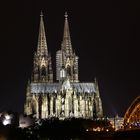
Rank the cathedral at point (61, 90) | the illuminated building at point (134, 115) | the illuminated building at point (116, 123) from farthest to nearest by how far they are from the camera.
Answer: the cathedral at point (61, 90)
the illuminated building at point (116, 123)
the illuminated building at point (134, 115)

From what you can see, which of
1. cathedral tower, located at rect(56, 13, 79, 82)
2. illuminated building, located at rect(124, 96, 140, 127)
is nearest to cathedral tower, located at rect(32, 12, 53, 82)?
cathedral tower, located at rect(56, 13, 79, 82)

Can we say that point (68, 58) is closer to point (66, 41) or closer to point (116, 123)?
point (66, 41)

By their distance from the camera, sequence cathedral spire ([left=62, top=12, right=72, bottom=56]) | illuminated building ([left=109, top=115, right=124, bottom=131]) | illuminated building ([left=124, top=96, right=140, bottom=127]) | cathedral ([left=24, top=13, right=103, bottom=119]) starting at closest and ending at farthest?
1. illuminated building ([left=124, top=96, right=140, bottom=127])
2. illuminated building ([left=109, top=115, right=124, bottom=131])
3. cathedral ([left=24, top=13, right=103, bottom=119])
4. cathedral spire ([left=62, top=12, right=72, bottom=56])

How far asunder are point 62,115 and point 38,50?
1405 centimetres

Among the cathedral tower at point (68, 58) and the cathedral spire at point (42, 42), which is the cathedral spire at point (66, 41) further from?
the cathedral spire at point (42, 42)

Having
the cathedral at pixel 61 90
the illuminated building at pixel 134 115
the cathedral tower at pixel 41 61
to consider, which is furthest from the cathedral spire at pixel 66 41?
the illuminated building at pixel 134 115

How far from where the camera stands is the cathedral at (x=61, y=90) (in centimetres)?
10875

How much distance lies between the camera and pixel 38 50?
365 feet

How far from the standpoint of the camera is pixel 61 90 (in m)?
112

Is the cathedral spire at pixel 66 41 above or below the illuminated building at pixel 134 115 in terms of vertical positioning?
above

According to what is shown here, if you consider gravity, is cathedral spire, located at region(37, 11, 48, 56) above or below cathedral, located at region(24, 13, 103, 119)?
above

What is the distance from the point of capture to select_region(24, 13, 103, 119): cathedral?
10875 cm

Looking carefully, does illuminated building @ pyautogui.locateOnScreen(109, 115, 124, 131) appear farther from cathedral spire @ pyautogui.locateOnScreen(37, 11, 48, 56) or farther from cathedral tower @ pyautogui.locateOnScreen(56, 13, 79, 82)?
cathedral spire @ pyautogui.locateOnScreen(37, 11, 48, 56)

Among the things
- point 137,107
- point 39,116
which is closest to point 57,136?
point 137,107
